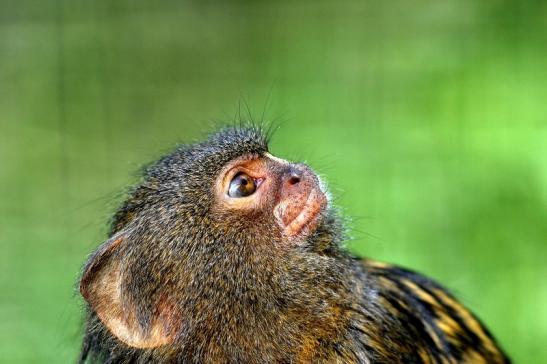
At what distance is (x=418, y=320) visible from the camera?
8.91 feet

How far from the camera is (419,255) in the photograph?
16.8ft

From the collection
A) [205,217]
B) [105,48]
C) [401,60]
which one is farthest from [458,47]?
[205,217]

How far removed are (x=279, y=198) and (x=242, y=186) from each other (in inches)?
3.8

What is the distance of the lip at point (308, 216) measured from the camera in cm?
244

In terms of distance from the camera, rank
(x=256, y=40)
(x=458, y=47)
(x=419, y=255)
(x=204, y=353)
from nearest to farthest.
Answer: (x=204, y=353), (x=419, y=255), (x=458, y=47), (x=256, y=40)

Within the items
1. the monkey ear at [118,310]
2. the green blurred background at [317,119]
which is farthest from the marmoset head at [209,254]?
the green blurred background at [317,119]

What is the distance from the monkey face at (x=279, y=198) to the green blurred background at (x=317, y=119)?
229 centimetres

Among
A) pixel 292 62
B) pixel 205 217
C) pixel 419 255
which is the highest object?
pixel 292 62

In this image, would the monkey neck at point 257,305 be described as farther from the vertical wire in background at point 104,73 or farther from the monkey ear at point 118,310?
the vertical wire in background at point 104,73

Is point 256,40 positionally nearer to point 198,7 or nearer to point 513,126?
point 198,7

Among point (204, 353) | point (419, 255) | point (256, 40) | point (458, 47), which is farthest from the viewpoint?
point (256, 40)

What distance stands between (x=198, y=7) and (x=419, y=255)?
2275 millimetres

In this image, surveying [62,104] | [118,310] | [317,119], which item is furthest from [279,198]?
[62,104]

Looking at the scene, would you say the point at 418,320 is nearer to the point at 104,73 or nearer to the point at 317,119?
the point at 317,119
